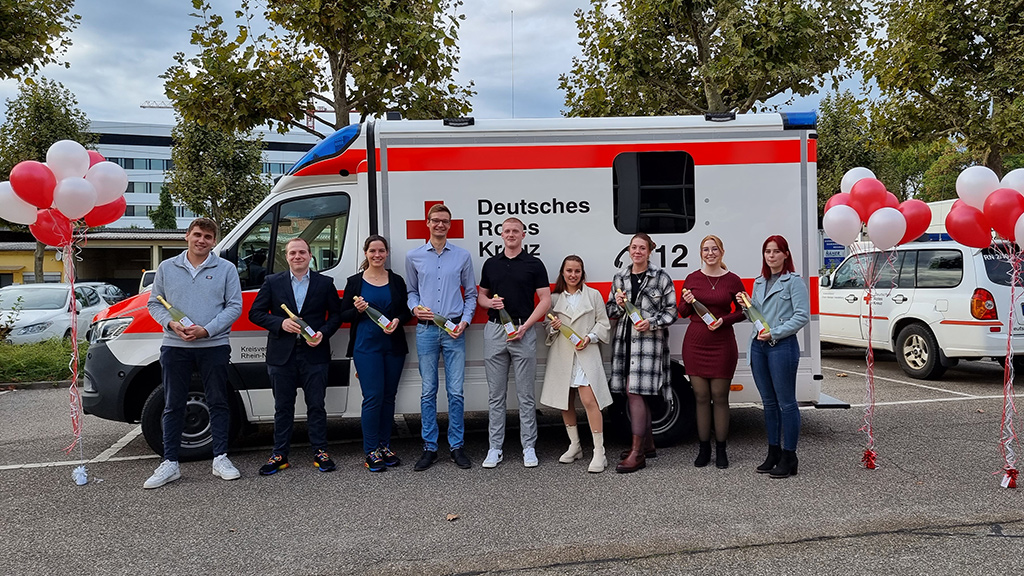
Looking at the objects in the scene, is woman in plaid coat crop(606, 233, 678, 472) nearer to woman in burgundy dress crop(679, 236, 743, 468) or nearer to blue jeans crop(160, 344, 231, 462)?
woman in burgundy dress crop(679, 236, 743, 468)

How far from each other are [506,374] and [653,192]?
5.94 feet

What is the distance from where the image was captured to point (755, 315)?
504 centimetres

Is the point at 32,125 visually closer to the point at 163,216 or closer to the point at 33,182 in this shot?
the point at 33,182

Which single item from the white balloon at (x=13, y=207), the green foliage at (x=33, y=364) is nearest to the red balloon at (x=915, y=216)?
the white balloon at (x=13, y=207)

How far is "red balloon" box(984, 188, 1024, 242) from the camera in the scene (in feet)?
15.3

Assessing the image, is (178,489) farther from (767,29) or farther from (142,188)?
(142,188)

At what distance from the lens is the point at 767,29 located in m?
10.2

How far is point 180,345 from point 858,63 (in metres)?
11.1

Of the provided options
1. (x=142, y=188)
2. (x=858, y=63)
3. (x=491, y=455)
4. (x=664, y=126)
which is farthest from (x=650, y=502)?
(x=142, y=188)

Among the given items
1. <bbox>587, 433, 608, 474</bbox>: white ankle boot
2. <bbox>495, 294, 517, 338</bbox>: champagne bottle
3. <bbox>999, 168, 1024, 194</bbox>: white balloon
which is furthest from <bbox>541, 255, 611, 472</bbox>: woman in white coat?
<bbox>999, 168, 1024, 194</bbox>: white balloon

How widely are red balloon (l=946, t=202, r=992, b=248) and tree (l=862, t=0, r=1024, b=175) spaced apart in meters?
7.71

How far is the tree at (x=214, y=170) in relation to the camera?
22.5 metres

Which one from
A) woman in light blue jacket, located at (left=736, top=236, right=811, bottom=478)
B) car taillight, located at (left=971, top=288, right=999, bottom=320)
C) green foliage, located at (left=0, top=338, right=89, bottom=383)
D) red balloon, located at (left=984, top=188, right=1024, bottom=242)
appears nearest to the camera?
red balloon, located at (left=984, top=188, right=1024, bottom=242)

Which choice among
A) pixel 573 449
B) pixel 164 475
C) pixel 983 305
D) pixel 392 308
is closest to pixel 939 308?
pixel 983 305
